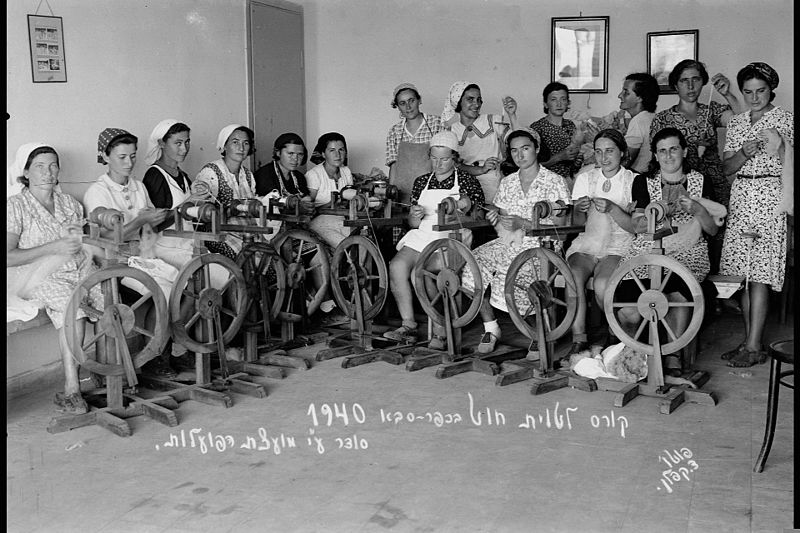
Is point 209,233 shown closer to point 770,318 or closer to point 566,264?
point 566,264

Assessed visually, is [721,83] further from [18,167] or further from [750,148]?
[18,167]

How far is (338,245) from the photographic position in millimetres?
5477

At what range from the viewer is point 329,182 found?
5980 millimetres

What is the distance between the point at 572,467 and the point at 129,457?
5.69 ft

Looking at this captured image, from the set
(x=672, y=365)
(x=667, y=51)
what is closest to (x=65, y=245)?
(x=672, y=365)

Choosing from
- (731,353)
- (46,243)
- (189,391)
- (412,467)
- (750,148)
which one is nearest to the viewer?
(412,467)

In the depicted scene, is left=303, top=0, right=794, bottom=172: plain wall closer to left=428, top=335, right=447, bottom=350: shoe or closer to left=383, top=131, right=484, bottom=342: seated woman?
left=383, top=131, right=484, bottom=342: seated woman

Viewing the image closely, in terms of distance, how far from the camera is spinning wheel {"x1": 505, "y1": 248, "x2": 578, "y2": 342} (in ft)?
15.2

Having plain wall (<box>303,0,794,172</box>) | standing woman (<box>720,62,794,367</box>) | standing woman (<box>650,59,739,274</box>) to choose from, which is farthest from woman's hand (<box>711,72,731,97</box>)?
standing woman (<box>720,62,794,367</box>)

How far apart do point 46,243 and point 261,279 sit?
126 cm

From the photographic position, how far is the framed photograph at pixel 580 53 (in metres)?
6.62

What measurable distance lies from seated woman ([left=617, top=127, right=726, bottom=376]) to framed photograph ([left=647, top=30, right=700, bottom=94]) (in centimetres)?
181

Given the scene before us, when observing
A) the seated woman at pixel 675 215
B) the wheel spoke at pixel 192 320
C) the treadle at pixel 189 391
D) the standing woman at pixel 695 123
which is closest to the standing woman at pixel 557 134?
the standing woman at pixel 695 123

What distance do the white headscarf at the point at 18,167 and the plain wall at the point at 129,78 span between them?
0.11 m
